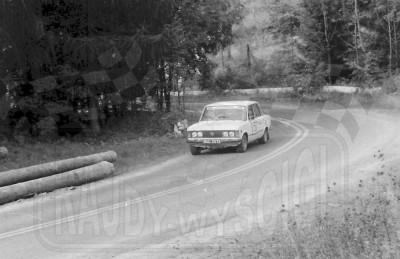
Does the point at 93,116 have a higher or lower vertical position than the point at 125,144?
higher

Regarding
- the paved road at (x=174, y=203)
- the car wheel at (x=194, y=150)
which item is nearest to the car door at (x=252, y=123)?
the paved road at (x=174, y=203)

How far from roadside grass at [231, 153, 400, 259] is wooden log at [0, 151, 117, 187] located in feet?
26.2

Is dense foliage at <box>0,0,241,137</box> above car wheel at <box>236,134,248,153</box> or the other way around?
above

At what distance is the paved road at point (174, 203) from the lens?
912 centimetres

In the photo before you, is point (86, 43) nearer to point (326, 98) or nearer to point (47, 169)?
point (47, 169)

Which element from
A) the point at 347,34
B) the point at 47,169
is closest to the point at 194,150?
the point at 47,169

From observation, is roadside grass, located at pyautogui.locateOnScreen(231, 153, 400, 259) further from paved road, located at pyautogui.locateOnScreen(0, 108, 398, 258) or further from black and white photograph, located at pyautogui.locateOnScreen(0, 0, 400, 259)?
paved road, located at pyautogui.locateOnScreen(0, 108, 398, 258)

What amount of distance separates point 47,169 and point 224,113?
688 cm

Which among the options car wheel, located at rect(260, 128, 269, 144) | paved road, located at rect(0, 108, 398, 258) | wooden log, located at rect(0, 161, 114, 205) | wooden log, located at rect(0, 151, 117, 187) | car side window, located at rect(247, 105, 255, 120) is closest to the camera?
paved road, located at rect(0, 108, 398, 258)

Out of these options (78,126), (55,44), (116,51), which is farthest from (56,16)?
(78,126)

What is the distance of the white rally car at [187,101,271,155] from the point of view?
17812 mm

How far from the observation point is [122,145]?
816 inches

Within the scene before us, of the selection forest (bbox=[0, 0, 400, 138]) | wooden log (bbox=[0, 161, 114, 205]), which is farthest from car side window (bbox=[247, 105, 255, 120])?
wooden log (bbox=[0, 161, 114, 205])

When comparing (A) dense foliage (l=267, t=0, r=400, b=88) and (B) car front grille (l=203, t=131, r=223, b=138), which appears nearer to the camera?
(B) car front grille (l=203, t=131, r=223, b=138)
